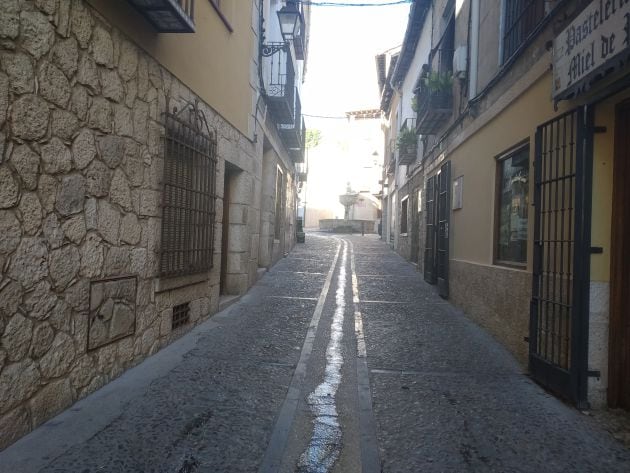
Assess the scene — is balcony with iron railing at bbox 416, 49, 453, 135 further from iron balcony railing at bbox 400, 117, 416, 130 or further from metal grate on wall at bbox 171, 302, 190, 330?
metal grate on wall at bbox 171, 302, 190, 330

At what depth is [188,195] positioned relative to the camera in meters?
5.20

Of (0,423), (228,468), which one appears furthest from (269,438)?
(0,423)

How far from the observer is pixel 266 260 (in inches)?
412

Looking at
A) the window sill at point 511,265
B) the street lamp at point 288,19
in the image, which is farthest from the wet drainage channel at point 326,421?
the street lamp at point 288,19

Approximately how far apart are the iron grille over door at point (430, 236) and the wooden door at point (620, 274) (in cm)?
541

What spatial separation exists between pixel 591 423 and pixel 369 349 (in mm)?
2195

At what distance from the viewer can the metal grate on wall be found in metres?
5.16

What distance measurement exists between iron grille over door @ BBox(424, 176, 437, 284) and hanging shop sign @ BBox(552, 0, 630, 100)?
5.53 meters

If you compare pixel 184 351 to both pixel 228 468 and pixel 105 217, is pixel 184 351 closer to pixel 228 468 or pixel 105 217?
pixel 105 217

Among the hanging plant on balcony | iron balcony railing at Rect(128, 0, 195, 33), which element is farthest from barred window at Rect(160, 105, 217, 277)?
the hanging plant on balcony

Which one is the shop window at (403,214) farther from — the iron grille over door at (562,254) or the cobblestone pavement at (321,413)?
the iron grille over door at (562,254)

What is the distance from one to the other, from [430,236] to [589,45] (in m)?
6.46

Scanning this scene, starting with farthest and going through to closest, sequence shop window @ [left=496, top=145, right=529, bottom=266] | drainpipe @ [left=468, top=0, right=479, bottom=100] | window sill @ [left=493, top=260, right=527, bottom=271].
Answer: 1. drainpipe @ [left=468, top=0, right=479, bottom=100]
2. shop window @ [left=496, top=145, right=529, bottom=266]
3. window sill @ [left=493, top=260, right=527, bottom=271]

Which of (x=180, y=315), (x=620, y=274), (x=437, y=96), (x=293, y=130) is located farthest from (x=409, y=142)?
(x=620, y=274)
